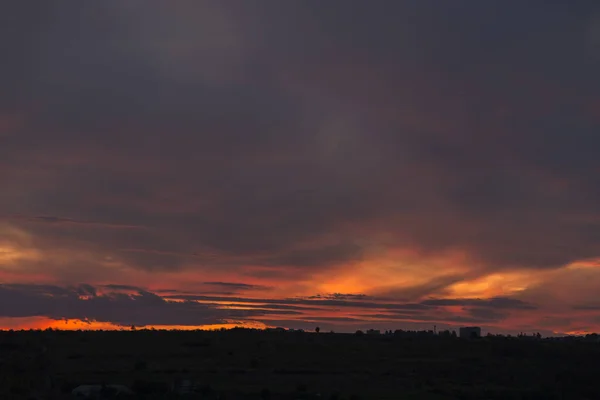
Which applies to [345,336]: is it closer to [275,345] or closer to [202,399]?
[275,345]

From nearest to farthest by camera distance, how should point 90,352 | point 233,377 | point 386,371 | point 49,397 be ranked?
1. point 49,397
2. point 233,377
3. point 386,371
4. point 90,352

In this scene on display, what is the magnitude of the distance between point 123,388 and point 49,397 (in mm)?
14368

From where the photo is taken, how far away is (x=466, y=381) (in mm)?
76562

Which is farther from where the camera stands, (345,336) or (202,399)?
(345,336)

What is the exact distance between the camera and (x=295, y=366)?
8162 cm

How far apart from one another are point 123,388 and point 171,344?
37087 mm

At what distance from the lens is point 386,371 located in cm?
7869

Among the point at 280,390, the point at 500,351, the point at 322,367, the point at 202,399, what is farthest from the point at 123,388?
the point at 500,351

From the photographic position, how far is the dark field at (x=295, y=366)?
62781 mm

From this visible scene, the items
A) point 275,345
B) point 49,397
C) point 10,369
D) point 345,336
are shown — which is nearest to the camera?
point 49,397

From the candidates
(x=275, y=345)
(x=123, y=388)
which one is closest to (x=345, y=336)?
(x=275, y=345)

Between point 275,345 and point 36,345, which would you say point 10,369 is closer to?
point 36,345

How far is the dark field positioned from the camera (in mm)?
62781

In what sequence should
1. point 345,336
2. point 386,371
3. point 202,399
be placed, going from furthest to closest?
point 345,336 → point 386,371 → point 202,399
